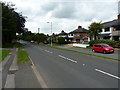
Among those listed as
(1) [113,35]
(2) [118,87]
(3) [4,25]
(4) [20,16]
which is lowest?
(2) [118,87]

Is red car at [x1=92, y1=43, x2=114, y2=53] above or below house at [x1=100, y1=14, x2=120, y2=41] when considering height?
below

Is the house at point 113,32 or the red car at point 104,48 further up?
the house at point 113,32

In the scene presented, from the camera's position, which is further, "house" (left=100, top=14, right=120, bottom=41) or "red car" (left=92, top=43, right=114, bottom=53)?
"house" (left=100, top=14, right=120, bottom=41)

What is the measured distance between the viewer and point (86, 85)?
6219 millimetres

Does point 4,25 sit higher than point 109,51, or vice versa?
point 4,25

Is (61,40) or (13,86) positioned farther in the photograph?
(61,40)

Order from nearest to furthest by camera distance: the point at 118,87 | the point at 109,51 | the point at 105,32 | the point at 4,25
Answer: the point at 118,87 < the point at 109,51 < the point at 4,25 < the point at 105,32

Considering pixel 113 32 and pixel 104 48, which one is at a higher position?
pixel 113 32

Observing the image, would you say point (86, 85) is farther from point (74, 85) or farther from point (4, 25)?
point (4, 25)

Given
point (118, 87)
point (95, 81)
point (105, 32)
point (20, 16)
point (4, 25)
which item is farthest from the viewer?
point (20, 16)

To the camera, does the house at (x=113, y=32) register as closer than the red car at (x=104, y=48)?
No

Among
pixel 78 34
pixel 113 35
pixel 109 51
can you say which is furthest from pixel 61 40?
pixel 109 51

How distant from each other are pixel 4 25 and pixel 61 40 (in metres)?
26.1

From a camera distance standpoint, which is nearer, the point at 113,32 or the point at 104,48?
the point at 104,48
